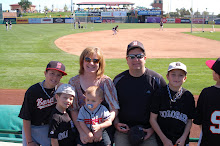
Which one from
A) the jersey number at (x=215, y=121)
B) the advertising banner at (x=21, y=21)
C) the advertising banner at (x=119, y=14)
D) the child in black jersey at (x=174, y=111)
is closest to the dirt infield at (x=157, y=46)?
the child in black jersey at (x=174, y=111)

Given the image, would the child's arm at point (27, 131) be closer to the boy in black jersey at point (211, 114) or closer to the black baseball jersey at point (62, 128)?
the black baseball jersey at point (62, 128)

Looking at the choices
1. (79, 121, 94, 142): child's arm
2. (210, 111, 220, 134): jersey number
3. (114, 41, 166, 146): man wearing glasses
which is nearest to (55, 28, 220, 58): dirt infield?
(114, 41, 166, 146): man wearing glasses

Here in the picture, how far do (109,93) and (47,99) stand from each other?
967mm

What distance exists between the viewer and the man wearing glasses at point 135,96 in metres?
3.64

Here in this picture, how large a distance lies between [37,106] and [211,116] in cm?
257

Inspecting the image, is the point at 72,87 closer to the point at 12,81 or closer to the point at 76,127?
the point at 76,127

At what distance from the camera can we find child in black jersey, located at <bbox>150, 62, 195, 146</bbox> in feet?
11.2

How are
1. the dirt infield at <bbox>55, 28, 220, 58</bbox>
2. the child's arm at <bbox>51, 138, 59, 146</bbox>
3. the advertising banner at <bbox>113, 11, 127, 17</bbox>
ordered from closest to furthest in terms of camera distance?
the child's arm at <bbox>51, 138, 59, 146</bbox> → the dirt infield at <bbox>55, 28, 220, 58</bbox> → the advertising banner at <bbox>113, 11, 127, 17</bbox>

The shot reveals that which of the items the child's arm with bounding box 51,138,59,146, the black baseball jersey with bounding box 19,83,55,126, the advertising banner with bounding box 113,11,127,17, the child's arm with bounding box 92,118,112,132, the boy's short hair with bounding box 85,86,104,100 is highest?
the advertising banner with bounding box 113,11,127,17

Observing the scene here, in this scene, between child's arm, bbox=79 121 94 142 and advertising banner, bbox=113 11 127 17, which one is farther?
advertising banner, bbox=113 11 127 17

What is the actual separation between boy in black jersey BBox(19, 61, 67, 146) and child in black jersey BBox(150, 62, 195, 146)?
5.19 feet

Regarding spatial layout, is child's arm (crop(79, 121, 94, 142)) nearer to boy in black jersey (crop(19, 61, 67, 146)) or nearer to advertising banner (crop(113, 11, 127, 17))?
boy in black jersey (crop(19, 61, 67, 146))

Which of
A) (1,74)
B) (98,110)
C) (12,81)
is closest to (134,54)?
(98,110)

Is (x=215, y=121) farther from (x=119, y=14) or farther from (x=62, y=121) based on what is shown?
(x=119, y=14)
